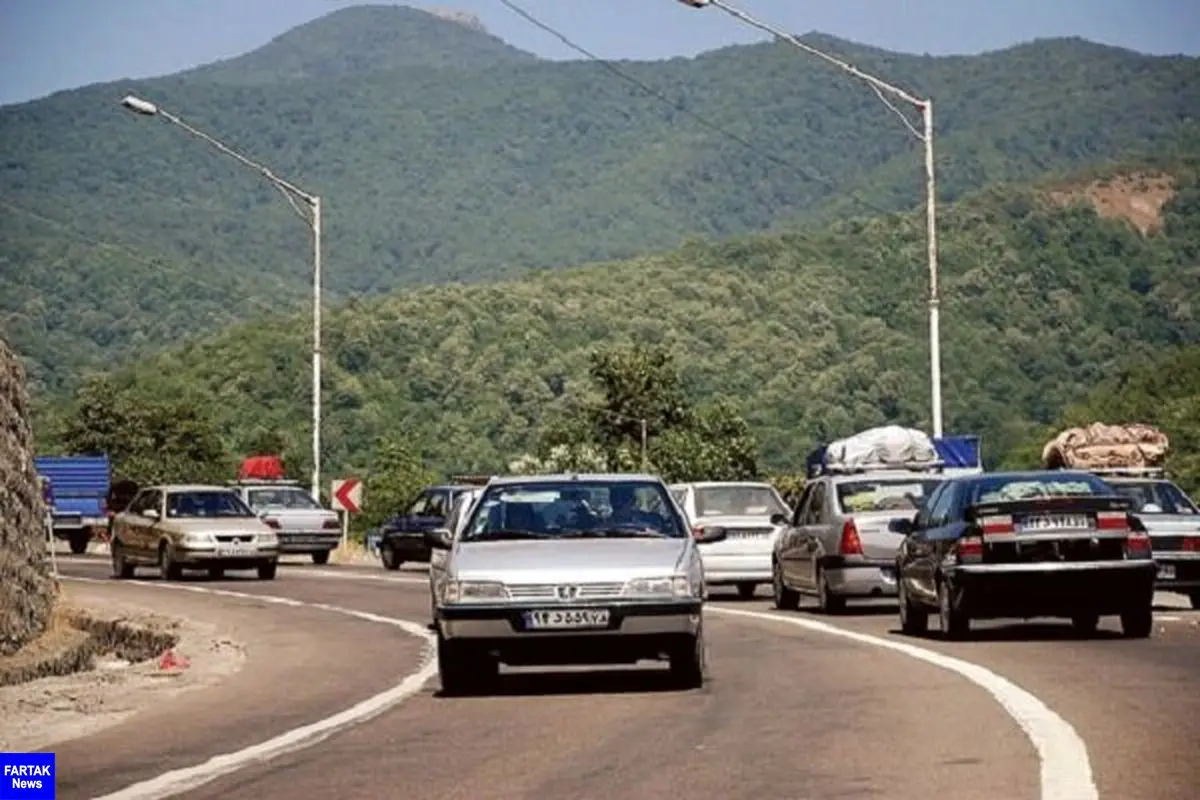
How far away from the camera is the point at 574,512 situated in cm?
2053

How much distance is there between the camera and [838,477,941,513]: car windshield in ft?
101

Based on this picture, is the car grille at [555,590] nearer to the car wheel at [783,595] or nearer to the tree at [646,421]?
the car wheel at [783,595]

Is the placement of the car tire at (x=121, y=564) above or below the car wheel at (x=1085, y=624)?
above

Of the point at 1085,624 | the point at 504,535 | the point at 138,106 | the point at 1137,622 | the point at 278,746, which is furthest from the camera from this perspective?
the point at 138,106

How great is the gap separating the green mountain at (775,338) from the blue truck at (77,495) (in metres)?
46.7

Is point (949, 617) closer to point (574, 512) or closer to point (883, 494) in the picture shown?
point (574, 512)

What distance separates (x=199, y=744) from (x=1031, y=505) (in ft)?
33.7

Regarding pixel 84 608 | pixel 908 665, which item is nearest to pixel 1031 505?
pixel 908 665

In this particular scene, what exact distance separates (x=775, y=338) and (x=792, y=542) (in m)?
107

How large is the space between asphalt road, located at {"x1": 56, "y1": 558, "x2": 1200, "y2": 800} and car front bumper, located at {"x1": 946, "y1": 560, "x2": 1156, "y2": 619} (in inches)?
16.1

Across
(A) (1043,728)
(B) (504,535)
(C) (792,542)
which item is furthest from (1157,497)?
(A) (1043,728)

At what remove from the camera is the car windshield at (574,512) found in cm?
2027

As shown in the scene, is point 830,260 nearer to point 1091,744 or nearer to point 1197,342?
point 1197,342

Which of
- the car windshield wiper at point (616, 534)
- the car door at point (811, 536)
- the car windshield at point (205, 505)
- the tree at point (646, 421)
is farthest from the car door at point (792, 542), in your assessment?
the tree at point (646, 421)
